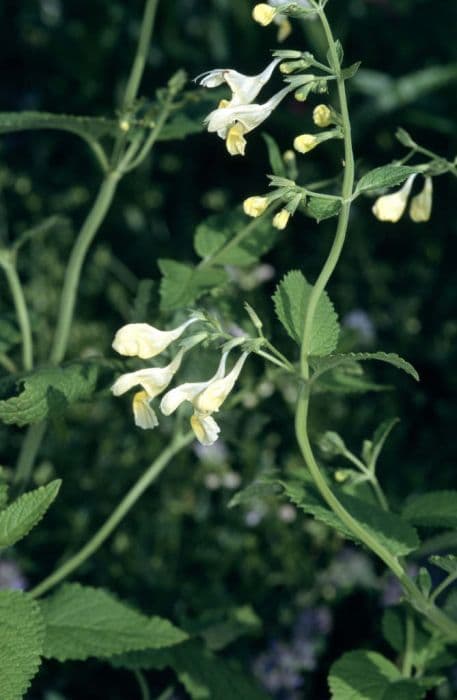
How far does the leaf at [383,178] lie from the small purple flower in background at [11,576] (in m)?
1.40

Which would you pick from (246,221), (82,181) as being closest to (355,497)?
(246,221)

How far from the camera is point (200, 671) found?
1.79 metres

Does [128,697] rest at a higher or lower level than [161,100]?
lower

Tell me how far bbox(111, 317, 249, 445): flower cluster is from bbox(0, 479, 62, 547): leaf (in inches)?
5.6

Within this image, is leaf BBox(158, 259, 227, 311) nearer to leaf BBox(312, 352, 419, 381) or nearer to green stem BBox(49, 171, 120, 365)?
green stem BBox(49, 171, 120, 365)

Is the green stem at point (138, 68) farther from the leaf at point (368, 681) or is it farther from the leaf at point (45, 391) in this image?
the leaf at point (368, 681)

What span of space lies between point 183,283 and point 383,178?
48 cm

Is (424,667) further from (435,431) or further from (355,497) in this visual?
(435,431)

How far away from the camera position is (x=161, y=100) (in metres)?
1.74

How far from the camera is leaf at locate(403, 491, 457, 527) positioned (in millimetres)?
1512

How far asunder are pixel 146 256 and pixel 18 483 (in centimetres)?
192

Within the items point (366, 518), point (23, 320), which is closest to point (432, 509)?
point (366, 518)

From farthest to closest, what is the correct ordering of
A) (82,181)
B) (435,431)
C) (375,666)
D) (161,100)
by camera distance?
(82,181), (435,431), (161,100), (375,666)

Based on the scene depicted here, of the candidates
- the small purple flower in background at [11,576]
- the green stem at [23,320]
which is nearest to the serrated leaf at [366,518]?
the green stem at [23,320]
